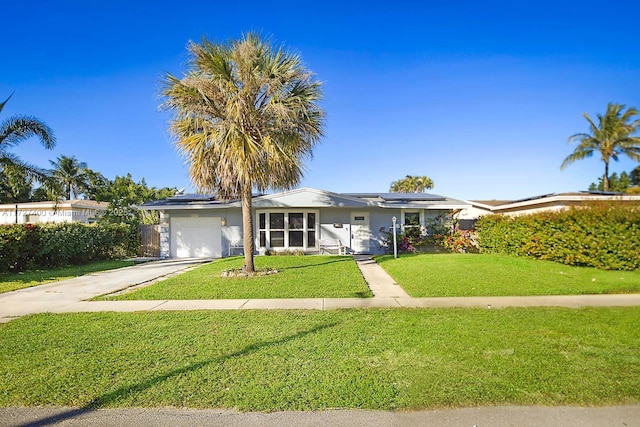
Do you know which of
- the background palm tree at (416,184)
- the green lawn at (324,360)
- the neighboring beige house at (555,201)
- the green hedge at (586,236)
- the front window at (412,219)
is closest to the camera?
the green lawn at (324,360)

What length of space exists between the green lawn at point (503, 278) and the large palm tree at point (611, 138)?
2110 cm

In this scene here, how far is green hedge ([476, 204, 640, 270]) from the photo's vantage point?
1042 cm

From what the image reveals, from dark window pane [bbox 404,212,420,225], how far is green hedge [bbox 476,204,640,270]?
5.19 meters

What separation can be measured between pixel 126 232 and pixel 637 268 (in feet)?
68.5

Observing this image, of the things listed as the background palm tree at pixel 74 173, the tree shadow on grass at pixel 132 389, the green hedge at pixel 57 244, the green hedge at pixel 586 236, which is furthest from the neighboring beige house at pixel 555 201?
the background palm tree at pixel 74 173

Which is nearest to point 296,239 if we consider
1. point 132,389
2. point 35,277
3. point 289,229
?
point 289,229

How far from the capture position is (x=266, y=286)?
9.02m

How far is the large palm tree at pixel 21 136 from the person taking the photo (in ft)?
39.1

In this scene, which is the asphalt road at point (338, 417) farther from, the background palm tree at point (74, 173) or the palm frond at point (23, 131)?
the background palm tree at point (74, 173)

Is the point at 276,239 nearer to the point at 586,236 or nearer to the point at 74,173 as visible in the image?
the point at 586,236

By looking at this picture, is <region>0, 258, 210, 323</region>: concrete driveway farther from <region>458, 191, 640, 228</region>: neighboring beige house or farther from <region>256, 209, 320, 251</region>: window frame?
<region>458, 191, 640, 228</region>: neighboring beige house

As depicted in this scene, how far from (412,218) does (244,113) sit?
1159cm

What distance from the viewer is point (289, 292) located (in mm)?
8234

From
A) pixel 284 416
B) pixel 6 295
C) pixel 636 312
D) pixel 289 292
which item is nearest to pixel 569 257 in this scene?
pixel 636 312
